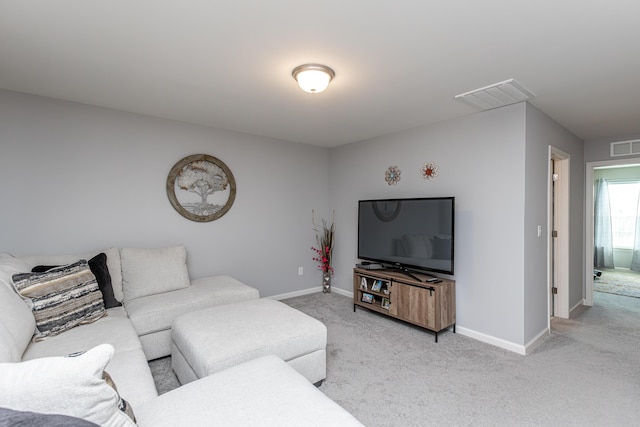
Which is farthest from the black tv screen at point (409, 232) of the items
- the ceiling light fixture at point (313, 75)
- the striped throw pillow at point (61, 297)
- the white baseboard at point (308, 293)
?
the striped throw pillow at point (61, 297)

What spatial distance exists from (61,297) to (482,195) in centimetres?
366

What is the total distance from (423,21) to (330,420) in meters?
2.01

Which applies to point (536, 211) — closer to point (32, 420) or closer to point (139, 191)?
point (32, 420)

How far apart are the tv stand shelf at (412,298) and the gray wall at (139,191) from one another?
1.39 metres

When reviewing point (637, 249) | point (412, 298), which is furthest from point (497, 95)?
point (637, 249)

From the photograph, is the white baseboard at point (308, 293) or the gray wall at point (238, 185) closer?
the gray wall at point (238, 185)

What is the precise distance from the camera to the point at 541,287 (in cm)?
309

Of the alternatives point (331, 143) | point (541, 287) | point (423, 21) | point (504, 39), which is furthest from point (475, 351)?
point (331, 143)

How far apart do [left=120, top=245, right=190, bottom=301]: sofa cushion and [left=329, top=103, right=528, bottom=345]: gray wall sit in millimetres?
2719

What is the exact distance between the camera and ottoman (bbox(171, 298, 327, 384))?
6.06ft

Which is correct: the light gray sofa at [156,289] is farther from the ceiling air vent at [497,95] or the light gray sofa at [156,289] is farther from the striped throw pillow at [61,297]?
the ceiling air vent at [497,95]

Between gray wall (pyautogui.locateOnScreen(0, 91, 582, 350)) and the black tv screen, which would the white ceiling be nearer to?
gray wall (pyautogui.locateOnScreen(0, 91, 582, 350))

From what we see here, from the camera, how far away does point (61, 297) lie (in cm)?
210

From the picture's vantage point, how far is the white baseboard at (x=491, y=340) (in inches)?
111
